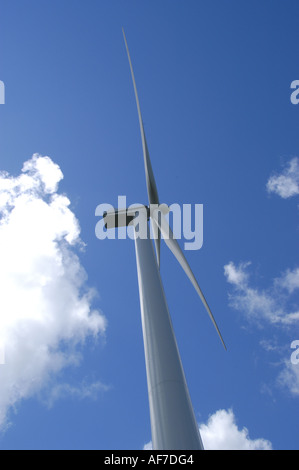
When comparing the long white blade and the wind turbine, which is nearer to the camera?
the wind turbine

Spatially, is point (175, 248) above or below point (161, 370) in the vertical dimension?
above

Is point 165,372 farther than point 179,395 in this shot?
Yes

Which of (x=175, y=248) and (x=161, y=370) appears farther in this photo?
(x=175, y=248)

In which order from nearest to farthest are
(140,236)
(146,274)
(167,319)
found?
(167,319), (146,274), (140,236)

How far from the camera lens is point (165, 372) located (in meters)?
9.70

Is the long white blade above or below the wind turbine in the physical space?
above

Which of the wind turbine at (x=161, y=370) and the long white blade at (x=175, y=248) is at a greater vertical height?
the long white blade at (x=175, y=248)

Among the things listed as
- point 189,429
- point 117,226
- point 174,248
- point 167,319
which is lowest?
point 189,429

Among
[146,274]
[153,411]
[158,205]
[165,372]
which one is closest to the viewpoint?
[153,411]

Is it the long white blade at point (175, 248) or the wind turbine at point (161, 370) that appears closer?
the wind turbine at point (161, 370)
